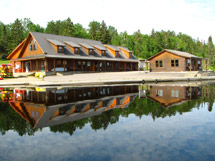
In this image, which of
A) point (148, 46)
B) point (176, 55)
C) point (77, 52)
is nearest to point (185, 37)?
point (148, 46)

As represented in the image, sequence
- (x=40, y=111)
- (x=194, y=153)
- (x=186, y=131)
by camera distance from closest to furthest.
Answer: (x=194, y=153) < (x=186, y=131) < (x=40, y=111)

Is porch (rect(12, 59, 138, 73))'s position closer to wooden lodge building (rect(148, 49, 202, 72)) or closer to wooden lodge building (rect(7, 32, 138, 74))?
wooden lodge building (rect(7, 32, 138, 74))

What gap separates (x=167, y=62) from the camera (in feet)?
144

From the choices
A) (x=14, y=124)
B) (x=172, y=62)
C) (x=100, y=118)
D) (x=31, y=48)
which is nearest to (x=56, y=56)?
(x=31, y=48)

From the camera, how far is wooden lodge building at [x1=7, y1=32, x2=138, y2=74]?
3780 cm

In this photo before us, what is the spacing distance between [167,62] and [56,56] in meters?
23.4

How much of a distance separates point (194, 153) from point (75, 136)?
10.5 ft

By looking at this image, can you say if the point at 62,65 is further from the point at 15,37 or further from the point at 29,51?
the point at 15,37

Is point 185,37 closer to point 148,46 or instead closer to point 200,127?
point 148,46

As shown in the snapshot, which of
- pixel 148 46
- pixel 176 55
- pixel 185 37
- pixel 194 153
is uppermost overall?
pixel 185 37

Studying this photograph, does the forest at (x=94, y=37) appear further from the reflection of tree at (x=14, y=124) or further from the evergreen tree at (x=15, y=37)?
the reflection of tree at (x=14, y=124)

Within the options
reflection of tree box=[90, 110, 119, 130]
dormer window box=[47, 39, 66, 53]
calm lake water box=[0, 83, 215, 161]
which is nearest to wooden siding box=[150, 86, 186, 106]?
calm lake water box=[0, 83, 215, 161]

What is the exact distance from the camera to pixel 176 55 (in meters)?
43.0

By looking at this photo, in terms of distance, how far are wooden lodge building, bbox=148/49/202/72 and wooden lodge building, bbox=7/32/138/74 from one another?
29.9 feet
